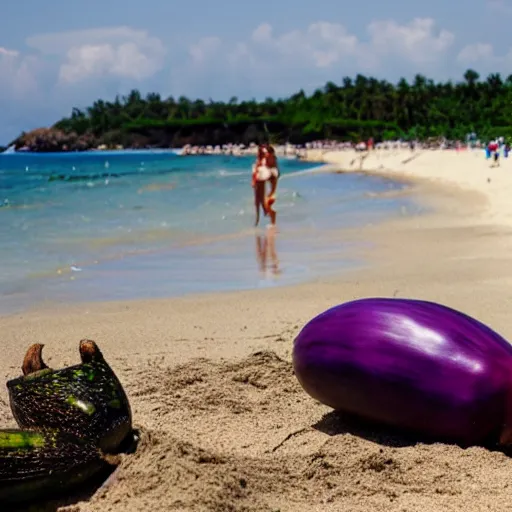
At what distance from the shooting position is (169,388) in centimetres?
470

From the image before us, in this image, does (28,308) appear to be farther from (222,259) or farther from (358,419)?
(358,419)

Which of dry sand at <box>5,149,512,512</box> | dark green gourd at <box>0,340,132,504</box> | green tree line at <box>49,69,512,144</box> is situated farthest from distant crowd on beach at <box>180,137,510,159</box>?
dark green gourd at <box>0,340,132,504</box>

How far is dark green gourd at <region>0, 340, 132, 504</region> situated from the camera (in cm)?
287

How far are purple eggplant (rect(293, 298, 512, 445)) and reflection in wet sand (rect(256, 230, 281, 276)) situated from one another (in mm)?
5955

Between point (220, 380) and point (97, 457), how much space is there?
1.75 metres

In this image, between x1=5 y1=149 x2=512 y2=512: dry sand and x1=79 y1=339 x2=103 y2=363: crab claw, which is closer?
x1=5 y1=149 x2=512 y2=512: dry sand

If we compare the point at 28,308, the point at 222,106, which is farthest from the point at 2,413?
the point at 222,106

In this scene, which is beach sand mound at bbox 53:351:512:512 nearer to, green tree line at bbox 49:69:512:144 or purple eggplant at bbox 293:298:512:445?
purple eggplant at bbox 293:298:512:445

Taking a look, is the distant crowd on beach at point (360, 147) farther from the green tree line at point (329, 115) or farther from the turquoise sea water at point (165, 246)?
the turquoise sea water at point (165, 246)

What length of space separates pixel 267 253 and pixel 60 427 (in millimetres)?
8991

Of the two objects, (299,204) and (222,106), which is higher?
(222,106)

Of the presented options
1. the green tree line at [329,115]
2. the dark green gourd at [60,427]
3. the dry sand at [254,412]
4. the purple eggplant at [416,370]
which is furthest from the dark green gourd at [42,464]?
the green tree line at [329,115]

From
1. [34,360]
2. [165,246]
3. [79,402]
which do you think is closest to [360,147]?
[165,246]

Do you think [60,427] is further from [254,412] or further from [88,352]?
[254,412]
